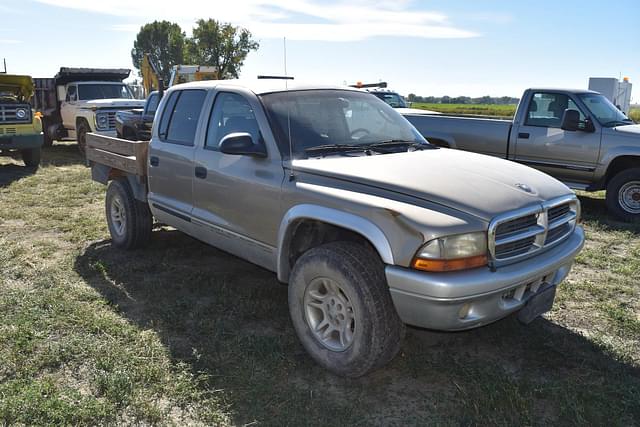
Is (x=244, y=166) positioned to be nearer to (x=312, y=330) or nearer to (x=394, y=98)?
(x=312, y=330)

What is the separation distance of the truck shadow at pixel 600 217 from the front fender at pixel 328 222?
521 cm

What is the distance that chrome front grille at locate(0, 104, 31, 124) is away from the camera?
38.2ft

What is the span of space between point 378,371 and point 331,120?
74.8 inches

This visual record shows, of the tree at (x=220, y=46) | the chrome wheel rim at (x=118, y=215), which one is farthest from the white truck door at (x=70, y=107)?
the tree at (x=220, y=46)

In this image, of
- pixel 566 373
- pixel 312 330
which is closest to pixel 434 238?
pixel 312 330

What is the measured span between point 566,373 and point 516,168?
143 cm

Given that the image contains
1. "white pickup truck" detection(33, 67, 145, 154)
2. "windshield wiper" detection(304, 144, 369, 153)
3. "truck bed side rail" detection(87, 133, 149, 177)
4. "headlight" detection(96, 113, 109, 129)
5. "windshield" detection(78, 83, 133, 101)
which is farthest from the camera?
"windshield" detection(78, 83, 133, 101)

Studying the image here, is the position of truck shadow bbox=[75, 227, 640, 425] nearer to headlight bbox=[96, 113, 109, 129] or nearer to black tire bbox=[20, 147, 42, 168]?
black tire bbox=[20, 147, 42, 168]

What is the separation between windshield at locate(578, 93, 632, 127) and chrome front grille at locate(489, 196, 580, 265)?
506 centimetres

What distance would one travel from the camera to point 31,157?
1246 cm

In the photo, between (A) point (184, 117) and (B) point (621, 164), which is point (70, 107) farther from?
(B) point (621, 164)

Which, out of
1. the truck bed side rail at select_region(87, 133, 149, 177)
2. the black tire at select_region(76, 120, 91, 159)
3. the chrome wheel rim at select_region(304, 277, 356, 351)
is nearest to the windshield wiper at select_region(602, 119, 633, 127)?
the chrome wheel rim at select_region(304, 277, 356, 351)

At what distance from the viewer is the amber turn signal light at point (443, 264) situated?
2984 millimetres

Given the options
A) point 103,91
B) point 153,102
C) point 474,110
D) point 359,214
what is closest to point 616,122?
point 359,214
